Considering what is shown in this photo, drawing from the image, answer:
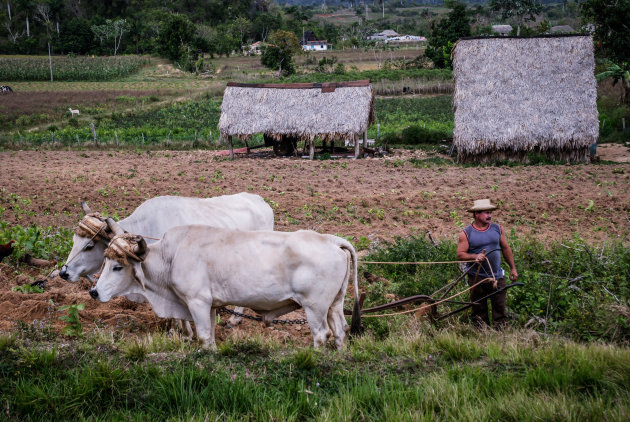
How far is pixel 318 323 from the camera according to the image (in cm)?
584

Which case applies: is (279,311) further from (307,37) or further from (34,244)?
(307,37)

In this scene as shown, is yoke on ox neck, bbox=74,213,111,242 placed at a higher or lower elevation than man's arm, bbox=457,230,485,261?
higher

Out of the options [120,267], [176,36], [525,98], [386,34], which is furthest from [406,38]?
[120,267]

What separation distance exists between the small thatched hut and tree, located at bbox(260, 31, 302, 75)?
35.5 metres

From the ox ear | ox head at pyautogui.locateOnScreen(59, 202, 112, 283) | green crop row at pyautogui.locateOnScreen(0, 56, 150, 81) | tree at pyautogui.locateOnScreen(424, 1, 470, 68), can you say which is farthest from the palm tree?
green crop row at pyautogui.locateOnScreen(0, 56, 150, 81)

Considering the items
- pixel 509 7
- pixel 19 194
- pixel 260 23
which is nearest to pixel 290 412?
pixel 19 194

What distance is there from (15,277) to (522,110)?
18.6m

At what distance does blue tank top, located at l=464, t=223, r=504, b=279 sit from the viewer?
246 inches

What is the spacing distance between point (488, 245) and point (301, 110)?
18.8 m

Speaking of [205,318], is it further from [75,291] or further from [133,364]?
[75,291]

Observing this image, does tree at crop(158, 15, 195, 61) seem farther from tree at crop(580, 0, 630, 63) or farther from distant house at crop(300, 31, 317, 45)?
tree at crop(580, 0, 630, 63)

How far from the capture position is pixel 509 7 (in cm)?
6875

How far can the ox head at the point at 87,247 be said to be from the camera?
255 inches

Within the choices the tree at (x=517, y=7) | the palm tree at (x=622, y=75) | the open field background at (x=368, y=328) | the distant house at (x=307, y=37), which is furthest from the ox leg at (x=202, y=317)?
the distant house at (x=307, y=37)
